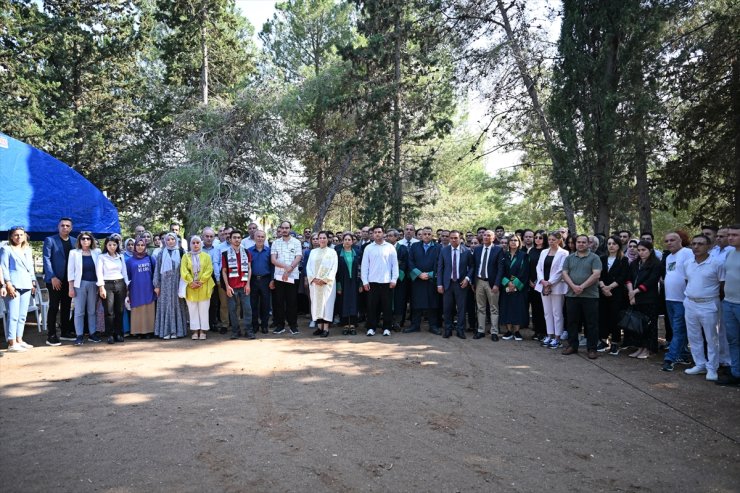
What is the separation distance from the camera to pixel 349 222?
24.3 m

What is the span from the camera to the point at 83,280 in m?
8.22

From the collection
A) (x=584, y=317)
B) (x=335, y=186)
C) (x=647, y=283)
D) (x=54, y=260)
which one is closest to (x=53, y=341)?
(x=54, y=260)

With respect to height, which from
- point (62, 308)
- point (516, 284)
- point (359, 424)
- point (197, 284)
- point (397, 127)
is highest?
point (397, 127)

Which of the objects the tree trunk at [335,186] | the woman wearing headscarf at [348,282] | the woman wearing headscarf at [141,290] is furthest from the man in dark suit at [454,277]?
the tree trunk at [335,186]

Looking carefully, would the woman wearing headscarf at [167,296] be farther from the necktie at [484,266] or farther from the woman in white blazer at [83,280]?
the necktie at [484,266]

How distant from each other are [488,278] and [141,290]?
6010mm

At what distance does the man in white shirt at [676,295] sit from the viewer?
686cm

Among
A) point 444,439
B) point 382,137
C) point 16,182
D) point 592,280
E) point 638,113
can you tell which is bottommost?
point 444,439

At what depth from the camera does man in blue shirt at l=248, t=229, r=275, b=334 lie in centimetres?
920

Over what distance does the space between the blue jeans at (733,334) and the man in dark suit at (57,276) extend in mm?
9403

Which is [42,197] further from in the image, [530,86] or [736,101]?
[736,101]

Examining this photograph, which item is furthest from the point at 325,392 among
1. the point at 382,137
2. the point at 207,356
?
the point at 382,137

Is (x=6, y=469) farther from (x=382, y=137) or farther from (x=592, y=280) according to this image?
(x=382, y=137)

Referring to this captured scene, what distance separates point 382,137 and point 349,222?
276 inches
